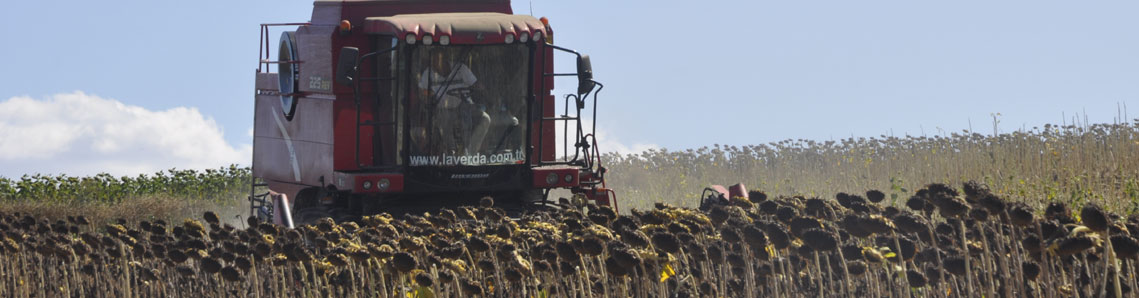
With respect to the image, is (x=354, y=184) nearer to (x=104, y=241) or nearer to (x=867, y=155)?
(x=104, y=241)

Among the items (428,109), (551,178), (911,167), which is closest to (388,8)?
(428,109)

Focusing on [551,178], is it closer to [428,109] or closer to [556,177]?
[556,177]

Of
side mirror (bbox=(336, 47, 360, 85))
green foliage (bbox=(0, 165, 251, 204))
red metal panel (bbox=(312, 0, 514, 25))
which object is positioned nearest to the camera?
side mirror (bbox=(336, 47, 360, 85))

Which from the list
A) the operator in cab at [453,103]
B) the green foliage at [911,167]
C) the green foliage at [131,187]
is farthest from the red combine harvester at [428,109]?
the green foliage at [131,187]

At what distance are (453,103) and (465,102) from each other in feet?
0.39

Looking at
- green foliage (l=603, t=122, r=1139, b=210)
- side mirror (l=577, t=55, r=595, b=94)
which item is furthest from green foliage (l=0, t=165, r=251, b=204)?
side mirror (l=577, t=55, r=595, b=94)

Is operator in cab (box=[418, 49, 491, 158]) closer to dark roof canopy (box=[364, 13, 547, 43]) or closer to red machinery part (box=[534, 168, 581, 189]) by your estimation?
dark roof canopy (box=[364, 13, 547, 43])

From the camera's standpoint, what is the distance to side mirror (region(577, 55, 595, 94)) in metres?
12.0

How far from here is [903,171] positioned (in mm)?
19625

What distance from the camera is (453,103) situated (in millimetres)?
11914

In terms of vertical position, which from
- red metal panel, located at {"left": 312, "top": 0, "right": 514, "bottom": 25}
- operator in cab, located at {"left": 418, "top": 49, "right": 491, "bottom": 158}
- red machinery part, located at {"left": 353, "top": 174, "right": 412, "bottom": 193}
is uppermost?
red metal panel, located at {"left": 312, "top": 0, "right": 514, "bottom": 25}

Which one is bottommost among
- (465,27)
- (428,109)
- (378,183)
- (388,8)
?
(378,183)

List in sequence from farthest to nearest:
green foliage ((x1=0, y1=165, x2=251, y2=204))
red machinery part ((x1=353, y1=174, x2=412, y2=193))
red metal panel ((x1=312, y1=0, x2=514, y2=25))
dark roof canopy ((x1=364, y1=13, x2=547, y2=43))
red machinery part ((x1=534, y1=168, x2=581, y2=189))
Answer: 1. green foliage ((x1=0, y1=165, x2=251, y2=204))
2. red metal panel ((x1=312, y1=0, x2=514, y2=25))
3. red machinery part ((x1=534, y1=168, x2=581, y2=189))
4. red machinery part ((x1=353, y1=174, x2=412, y2=193))
5. dark roof canopy ((x1=364, y1=13, x2=547, y2=43))

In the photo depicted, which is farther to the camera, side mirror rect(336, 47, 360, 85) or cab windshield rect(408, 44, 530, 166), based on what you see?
cab windshield rect(408, 44, 530, 166)
